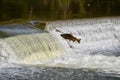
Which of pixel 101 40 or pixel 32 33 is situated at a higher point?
pixel 32 33

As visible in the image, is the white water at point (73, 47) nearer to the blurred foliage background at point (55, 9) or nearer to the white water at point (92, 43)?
the white water at point (92, 43)

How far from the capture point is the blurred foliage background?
65.9 ft

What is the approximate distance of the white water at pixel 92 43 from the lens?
35.4 ft

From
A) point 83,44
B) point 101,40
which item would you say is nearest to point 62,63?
point 83,44

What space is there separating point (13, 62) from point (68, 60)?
61.5 inches

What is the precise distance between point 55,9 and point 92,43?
8.75 m

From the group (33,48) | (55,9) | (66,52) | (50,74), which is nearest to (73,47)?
(66,52)

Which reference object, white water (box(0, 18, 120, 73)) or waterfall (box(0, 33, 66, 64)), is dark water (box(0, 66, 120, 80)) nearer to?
white water (box(0, 18, 120, 73))

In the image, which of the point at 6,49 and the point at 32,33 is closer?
the point at 6,49

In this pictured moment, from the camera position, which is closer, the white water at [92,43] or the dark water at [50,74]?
the dark water at [50,74]

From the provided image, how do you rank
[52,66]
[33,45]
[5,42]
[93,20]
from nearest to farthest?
1. [52,66]
2. [5,42]
3. [33,45]
4. [93,20]

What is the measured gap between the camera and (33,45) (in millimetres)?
11742

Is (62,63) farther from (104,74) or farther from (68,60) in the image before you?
(104,74)

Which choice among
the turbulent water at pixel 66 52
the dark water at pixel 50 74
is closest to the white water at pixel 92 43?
the turbulent water at pixel 66 52
